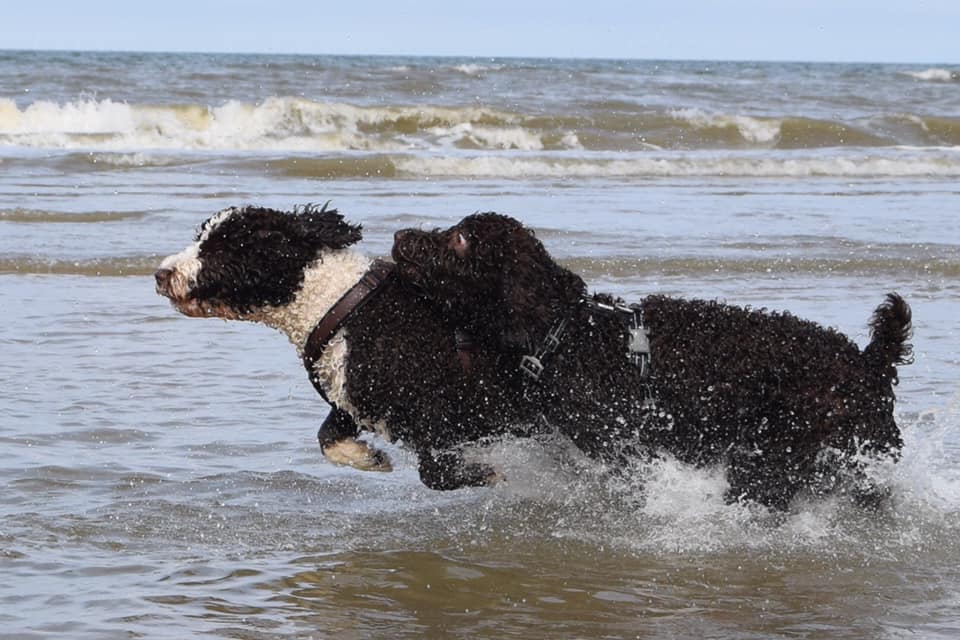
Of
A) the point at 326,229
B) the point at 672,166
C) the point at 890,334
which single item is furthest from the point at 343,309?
the point at 672,166

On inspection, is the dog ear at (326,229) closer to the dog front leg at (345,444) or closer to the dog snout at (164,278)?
the dog snout at (164,278)

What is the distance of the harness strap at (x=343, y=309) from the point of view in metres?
4.68

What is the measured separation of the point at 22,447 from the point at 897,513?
349cm

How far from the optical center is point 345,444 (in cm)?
493

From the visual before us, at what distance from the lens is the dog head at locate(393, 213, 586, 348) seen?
4539 millimetres

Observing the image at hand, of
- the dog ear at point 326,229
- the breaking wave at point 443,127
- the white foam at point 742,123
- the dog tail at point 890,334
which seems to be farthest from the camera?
the white foam at point 742,123

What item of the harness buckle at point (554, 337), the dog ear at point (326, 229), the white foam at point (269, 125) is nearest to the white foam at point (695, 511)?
the harness buckle at point (554, 337)

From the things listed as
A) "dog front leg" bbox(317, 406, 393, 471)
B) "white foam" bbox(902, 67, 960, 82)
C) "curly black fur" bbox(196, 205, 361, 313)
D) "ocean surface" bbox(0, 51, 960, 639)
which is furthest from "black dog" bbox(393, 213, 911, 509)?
"white foam" bbox(902, 67, 960, 82)

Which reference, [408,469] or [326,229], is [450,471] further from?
[408,469]

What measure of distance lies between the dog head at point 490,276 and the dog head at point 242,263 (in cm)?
37

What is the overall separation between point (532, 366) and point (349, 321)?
24.4 inches

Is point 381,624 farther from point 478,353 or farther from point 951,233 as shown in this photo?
point 951,233

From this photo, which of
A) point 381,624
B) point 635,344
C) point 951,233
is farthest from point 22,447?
point 951,233

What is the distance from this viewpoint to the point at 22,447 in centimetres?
592
